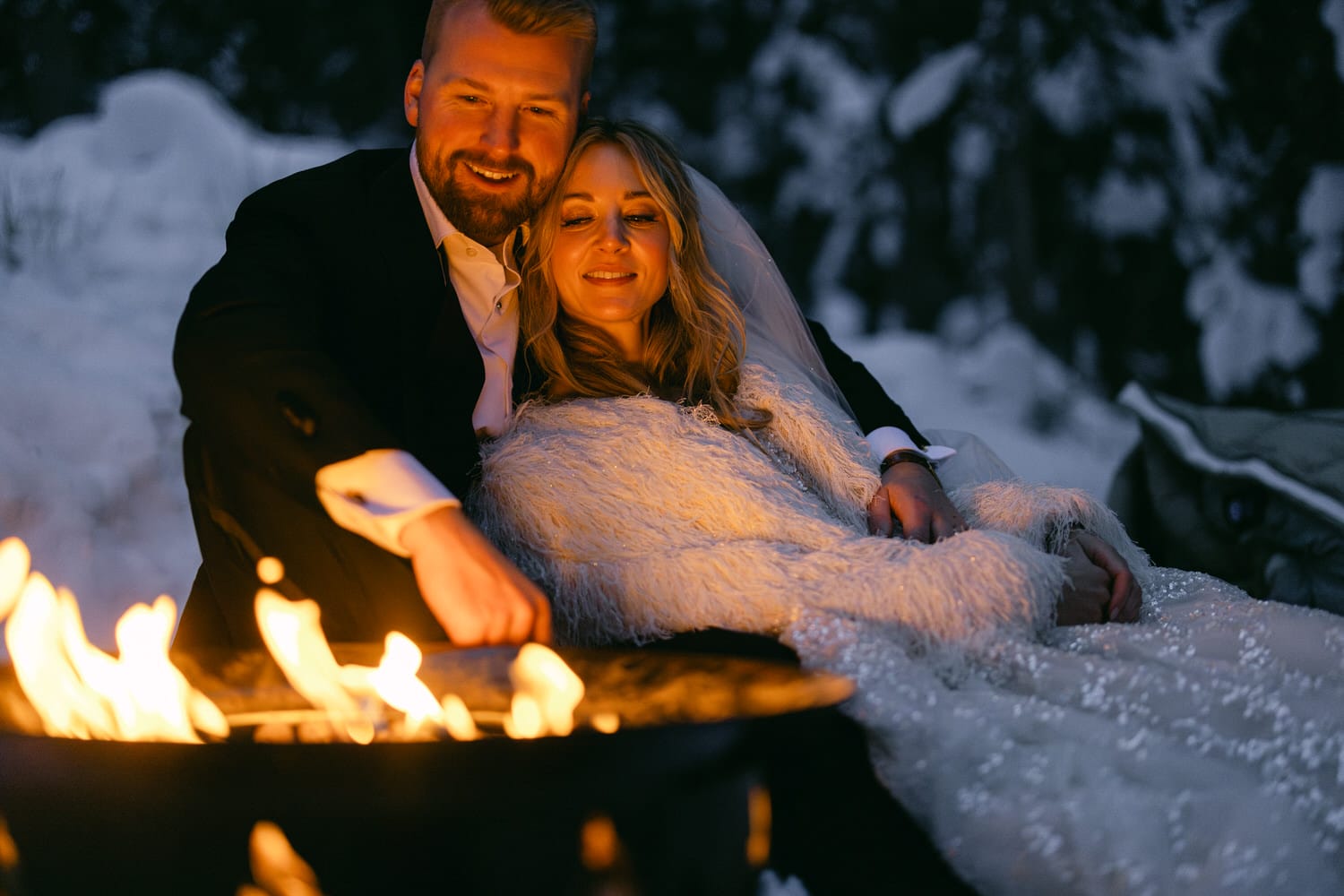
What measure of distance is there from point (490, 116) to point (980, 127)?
4.61 m

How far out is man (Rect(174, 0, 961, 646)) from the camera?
132cm

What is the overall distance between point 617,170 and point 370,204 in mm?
513

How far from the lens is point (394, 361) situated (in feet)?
5.92

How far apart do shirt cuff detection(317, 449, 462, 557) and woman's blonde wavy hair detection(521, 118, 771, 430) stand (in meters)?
0.76

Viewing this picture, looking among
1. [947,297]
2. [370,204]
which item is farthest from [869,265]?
[370,204]

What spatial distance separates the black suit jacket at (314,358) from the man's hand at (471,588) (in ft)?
0.49

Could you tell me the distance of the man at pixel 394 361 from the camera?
4.34ft

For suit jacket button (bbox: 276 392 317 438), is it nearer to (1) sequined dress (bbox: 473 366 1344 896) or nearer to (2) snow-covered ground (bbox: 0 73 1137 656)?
(1) sequined dress (bbox: 473 366 1344 896)

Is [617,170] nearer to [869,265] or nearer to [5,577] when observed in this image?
[5,577]

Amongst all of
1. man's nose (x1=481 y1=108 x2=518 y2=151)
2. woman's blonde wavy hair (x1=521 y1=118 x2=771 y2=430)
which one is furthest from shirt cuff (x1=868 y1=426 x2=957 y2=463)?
man's nose (x1=481 y1=108 x2=518 y2=151)

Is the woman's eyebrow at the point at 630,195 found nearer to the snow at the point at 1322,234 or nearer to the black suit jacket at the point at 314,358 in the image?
the black suit jacket at the point at 314,358

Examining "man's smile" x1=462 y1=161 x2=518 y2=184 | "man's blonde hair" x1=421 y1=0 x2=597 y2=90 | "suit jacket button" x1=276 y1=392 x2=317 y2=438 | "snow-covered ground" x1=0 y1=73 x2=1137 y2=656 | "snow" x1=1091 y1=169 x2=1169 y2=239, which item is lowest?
"snow-covered ground" x1=0 y1=73 x2=1137 y2=656

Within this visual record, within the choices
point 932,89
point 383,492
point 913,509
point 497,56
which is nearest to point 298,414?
point 383,492

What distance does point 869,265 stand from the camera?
7.84 meters
